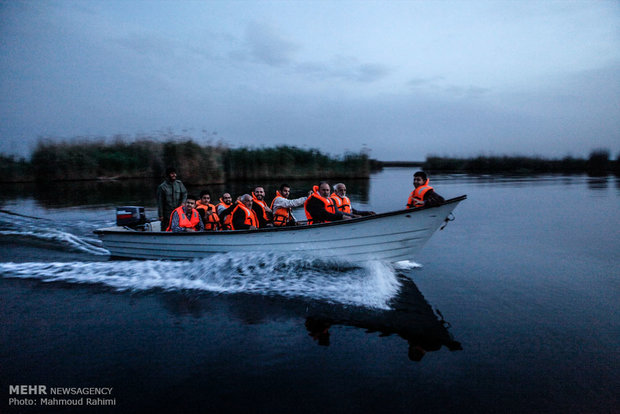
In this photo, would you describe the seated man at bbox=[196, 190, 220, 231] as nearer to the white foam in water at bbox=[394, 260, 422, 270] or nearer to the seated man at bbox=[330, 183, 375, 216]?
the seated man at bbox=[330, 183, 375, 216]

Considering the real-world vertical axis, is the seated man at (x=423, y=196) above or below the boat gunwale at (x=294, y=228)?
above

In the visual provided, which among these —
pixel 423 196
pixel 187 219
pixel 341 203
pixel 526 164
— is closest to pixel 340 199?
pixel 341 203

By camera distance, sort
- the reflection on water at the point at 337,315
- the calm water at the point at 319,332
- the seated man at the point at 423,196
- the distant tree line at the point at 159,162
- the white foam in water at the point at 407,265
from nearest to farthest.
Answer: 1. the calm water at the point at 319,332
2. the reflection on water at the point at 337,315
3. the seated man at the point at 423,196
4. the white foam in water at the point at 407,265
5. the distant tree line at the point at 159,162

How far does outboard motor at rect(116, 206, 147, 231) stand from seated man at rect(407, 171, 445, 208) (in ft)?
22.0

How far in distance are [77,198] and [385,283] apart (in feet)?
65.0

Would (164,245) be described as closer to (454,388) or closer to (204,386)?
(204,386)

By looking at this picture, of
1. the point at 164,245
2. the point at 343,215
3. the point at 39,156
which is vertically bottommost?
the point at 164,245

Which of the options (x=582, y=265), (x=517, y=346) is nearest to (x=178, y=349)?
(x=517, y=346)

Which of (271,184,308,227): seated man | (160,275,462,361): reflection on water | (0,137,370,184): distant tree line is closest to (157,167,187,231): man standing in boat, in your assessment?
(271,184,308,227): seated man

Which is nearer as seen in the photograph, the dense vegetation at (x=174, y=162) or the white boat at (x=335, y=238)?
the white boat at (x=335, y=238)

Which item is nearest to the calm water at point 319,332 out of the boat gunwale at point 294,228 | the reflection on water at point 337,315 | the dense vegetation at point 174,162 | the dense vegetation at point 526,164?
the reflection on water at point 337,315

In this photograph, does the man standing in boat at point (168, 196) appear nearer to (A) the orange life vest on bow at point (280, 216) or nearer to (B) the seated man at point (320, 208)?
(A) the orange life vest on bow at point (280, 216)

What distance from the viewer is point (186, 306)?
5.51m

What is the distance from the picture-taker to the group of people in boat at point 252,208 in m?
6.73
